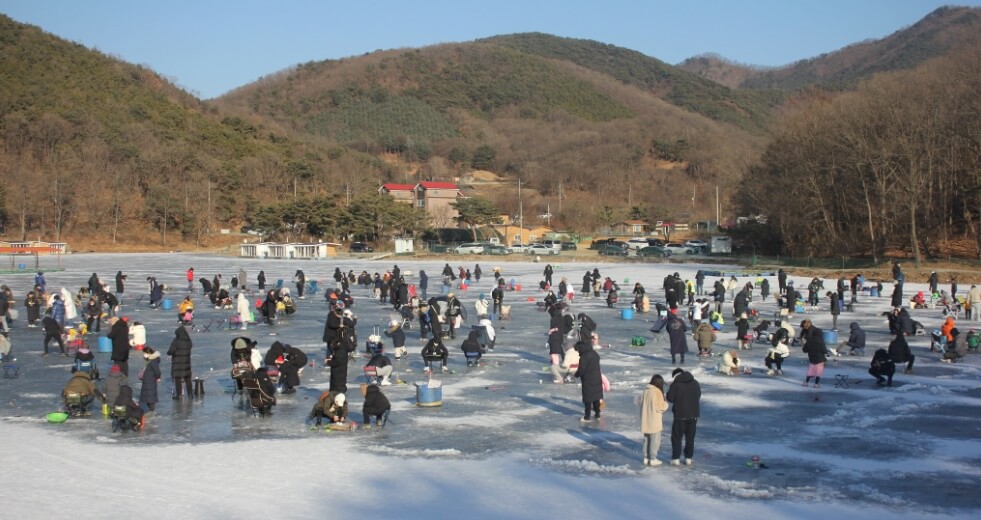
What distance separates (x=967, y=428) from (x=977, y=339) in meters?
8.91

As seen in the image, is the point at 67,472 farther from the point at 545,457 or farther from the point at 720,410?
the point at 720,410

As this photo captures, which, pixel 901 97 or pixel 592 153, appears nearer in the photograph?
pixel 901 97

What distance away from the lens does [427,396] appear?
15992 mm

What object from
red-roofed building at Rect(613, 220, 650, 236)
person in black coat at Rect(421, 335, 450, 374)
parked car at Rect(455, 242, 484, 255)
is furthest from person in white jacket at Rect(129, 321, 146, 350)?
red-roofed building at Rect(613, 220, 650, 236)

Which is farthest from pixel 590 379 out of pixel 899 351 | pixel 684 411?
pixel 899 351

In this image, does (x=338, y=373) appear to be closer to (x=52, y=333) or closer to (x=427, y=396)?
(x=427, y=396)

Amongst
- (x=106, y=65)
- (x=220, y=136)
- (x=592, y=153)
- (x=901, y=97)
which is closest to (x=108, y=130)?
(x=220, y=136)

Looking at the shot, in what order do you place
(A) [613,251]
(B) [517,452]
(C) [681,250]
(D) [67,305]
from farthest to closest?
(C) [681,250] → (A) [613,251] → (D) [67,305] → (B) [517,452]

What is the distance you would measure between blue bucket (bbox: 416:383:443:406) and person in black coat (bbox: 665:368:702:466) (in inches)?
204

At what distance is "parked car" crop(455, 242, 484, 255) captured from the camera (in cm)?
7319

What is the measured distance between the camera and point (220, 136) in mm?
140125

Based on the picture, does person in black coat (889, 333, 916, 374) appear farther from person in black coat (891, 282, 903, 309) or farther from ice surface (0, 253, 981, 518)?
person in black coat (891, 282, 903, 309)

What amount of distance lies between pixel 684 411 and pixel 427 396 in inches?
217

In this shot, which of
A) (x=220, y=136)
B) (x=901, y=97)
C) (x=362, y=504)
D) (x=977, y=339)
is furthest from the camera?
(x=220, y=136)
